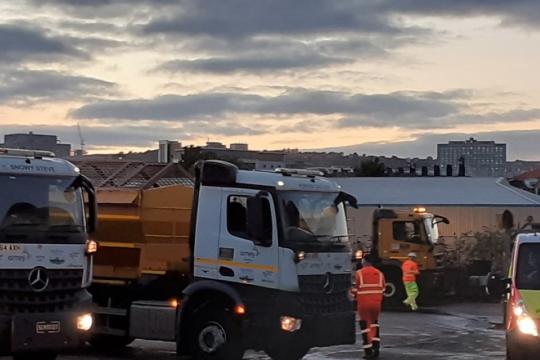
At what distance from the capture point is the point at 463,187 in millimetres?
54969

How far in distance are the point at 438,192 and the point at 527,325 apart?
4164cm

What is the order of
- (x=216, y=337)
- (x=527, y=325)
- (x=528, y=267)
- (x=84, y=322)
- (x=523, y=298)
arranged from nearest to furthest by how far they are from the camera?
(x=84, y=322), (x=527, y=325), (x=523, y=298), (x=528, y=267), (x=216, y=337)

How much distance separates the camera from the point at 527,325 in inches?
503

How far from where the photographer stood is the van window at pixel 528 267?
1323 centimetres

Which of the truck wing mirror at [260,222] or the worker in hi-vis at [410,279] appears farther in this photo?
the worker in hi-vis at [410,279]

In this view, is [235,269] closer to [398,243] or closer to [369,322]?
[369,322]

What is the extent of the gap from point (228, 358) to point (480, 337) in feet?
24.6

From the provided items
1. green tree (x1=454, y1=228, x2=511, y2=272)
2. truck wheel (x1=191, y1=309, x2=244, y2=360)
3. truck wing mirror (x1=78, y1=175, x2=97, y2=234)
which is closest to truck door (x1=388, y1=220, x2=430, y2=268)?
green tree (x1=454, y1=228, x2=511, y2=272)

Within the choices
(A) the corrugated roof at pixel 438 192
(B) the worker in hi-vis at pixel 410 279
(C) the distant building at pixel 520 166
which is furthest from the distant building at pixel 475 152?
(B) the worker in hi-vis at pixel 410 279

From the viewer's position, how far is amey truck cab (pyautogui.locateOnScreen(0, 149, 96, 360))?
12.0m

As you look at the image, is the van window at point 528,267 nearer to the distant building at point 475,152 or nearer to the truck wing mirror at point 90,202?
the truck wing mirror at point 90,202

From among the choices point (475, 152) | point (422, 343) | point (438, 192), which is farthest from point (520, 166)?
point (422, 343)

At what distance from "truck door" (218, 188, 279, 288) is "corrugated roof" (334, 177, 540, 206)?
36.1m

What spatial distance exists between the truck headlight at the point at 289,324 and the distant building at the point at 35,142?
663 centimetres
